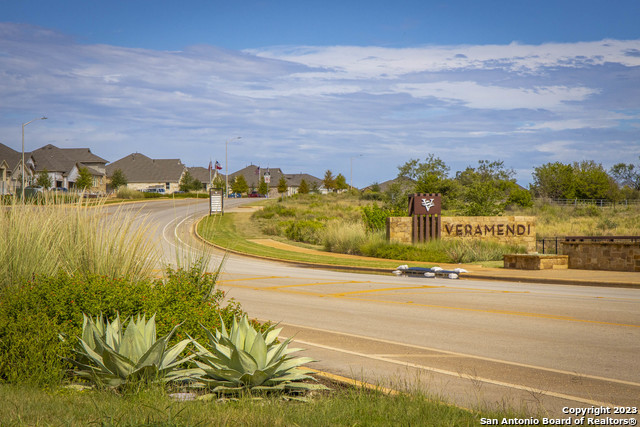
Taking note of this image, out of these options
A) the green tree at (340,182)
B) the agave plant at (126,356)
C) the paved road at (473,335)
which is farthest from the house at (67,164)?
the agave plant at (126,356)

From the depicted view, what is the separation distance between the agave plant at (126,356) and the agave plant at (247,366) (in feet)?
1.25

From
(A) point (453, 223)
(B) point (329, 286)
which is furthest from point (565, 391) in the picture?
(A) point (453, 223)

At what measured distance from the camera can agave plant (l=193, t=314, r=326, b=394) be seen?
5871mm

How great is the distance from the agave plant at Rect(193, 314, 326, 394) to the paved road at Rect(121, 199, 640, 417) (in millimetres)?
1160

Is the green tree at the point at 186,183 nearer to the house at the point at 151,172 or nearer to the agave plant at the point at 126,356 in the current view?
the house at the point at 151,172

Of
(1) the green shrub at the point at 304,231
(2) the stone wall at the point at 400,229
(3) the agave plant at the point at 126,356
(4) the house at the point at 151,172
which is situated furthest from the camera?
(4) the house at the point at 151,172

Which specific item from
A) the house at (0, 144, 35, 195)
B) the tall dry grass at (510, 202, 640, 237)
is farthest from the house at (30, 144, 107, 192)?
the tall dry grass at (510, 202, 640, 237)

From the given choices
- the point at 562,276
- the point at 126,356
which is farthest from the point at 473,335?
the point at 562,276

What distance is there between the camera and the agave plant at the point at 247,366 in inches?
231

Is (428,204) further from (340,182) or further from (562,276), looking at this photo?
(340,182)

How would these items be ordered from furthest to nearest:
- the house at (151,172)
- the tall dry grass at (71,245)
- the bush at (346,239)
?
the house at (151,172), the bush at (346,239), the tall dry grass at (71,245)

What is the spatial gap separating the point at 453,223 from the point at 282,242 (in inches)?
460

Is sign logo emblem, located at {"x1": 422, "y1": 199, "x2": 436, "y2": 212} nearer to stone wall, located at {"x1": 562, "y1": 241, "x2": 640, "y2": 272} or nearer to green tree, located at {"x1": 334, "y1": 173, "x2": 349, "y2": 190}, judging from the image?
stone wall, located at {"x1": 562, "y1": 241, "x2": 640, "y2": 272}

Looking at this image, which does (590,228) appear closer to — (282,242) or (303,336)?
(282,242)
